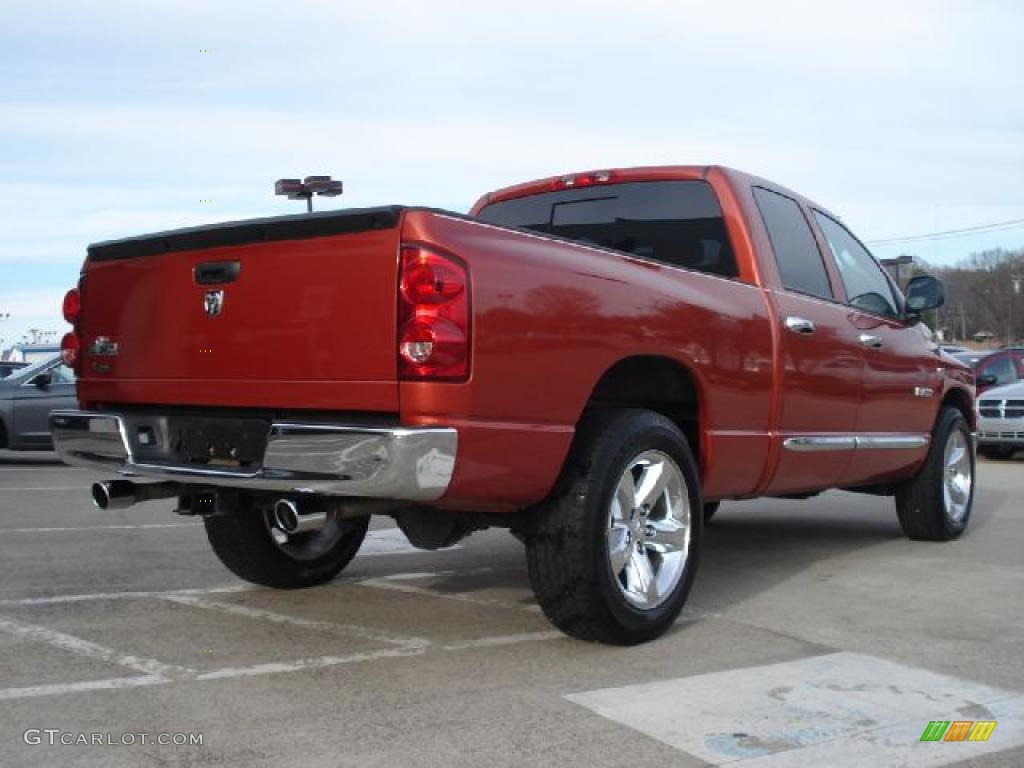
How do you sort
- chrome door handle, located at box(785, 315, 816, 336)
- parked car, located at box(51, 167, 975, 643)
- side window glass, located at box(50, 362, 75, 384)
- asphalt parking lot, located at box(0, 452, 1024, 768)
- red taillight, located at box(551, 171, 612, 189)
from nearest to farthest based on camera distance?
asphalt parking lot, located at box(0, 452, 1024, 768) → parked car, located at box(51, 167, 975, 643) → chrome door handle, located at box(785, 315, 816, 336) → red taillight, located at box(551, 171, 612, 189) → side window glass, located at box(50, 362, 75, 384)

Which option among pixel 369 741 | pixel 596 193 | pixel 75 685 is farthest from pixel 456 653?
pixel 596 193

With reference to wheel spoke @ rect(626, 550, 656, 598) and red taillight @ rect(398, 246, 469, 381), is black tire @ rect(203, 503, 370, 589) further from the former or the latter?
red taillight @ rect(398, 246, 469, 381)

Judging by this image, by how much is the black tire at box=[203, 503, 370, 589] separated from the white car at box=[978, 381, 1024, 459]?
1249 cm

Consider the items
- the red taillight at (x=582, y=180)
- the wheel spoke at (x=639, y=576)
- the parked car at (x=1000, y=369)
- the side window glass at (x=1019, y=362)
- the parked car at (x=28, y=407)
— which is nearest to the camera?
the wheel spoke at (x=639, y=576)

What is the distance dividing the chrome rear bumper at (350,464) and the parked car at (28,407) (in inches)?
452

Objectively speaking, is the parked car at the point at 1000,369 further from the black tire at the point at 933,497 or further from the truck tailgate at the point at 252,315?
the truck tailgate at the point at 252,315

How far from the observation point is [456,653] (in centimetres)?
442

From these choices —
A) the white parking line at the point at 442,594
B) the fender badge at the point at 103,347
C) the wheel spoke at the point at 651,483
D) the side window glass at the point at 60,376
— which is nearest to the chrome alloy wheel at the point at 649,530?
the wheel spoke at the point at 651,483

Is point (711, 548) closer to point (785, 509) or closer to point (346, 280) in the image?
point (785, 509)

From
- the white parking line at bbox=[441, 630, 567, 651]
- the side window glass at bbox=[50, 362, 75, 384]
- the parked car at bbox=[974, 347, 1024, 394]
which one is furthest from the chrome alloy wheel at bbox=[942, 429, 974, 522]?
the side window glass at bbox=[50, 362, 75, 384]

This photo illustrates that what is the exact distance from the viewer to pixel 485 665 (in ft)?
13.9

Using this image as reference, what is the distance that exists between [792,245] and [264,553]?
3.13 m

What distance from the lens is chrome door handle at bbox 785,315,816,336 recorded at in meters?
5.59

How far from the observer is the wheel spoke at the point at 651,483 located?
466 cm
